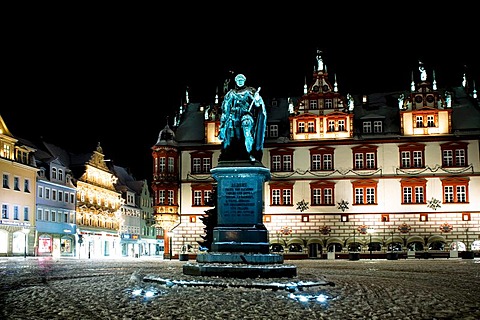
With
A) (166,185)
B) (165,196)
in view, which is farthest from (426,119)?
(165,196)

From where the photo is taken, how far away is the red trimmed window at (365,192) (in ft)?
166

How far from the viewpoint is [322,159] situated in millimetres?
51500

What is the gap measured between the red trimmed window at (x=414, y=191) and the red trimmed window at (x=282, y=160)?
928 cm

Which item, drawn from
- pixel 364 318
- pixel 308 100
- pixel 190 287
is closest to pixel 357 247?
pixel 308 100

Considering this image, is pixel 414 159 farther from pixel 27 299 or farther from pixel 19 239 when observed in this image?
pixel 27 299

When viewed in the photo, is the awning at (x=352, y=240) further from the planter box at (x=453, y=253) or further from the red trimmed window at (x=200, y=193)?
the red trimmed window at (x=200, y=193)

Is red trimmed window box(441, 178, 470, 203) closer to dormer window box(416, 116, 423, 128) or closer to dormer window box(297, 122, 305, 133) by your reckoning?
dormer window box(416, 116, 423, 128)

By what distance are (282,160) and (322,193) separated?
4.25 meters

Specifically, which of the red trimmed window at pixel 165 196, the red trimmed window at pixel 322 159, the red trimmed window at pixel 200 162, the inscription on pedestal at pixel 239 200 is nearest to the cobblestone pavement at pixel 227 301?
the inscription on pedestal at pixel 239 200

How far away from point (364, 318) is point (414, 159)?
42994 mm

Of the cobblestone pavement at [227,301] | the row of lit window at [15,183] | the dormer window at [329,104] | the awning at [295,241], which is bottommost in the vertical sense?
the awning at [295,241]

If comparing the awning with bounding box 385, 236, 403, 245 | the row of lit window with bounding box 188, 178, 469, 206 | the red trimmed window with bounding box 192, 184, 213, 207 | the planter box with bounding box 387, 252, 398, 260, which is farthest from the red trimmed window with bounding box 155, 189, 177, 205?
the planter box with bounding box 387, 252, 398, 260

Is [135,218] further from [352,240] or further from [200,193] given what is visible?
[352,240]

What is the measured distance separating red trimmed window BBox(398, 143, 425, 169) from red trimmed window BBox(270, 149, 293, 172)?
886 cm
